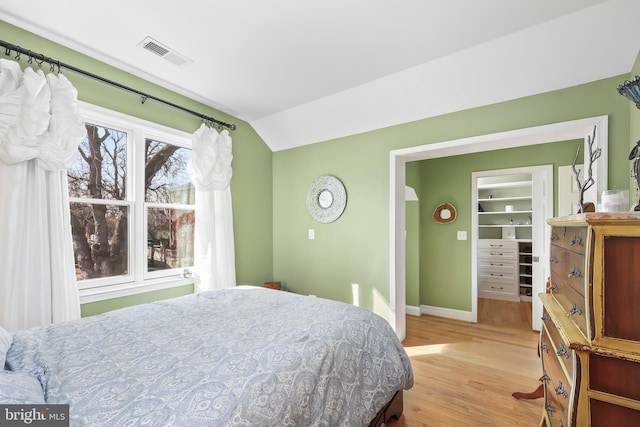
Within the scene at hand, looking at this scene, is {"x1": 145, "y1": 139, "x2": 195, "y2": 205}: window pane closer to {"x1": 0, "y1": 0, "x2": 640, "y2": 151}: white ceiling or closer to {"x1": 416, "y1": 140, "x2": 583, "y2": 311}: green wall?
{"x1": 0, "y1": 0, "x2": 640, "y2": 151}: white ceiling

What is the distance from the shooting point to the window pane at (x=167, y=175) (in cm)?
261

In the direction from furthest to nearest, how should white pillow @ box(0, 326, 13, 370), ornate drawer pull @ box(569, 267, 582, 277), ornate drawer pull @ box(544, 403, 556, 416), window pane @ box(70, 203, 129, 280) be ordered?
1. window pane @ box(70, 203, 129, 280)
2. ornate drawer pull @ box(544, 403, 556, 416)
3. ornate drawer pull @ box(569, 267, 582, 277)
4. white pillow @ box(0, 326, 13, 370)

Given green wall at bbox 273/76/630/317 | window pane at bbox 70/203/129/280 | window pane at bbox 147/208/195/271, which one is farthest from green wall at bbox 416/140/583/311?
window pane at bbox 70/203/129/280

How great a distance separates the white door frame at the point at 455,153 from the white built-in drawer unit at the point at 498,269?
2.78 m

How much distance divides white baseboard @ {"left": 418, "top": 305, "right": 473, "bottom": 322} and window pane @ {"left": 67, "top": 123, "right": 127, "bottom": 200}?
4.06 m

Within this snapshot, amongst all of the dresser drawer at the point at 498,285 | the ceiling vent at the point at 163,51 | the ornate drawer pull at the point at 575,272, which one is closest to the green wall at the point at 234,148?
the ceiling vent at the point at 163,51

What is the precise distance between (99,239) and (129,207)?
0.34 m

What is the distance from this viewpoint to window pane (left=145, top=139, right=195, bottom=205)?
261cm

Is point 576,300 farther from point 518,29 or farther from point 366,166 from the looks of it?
point 366,166

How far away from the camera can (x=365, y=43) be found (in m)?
2.03

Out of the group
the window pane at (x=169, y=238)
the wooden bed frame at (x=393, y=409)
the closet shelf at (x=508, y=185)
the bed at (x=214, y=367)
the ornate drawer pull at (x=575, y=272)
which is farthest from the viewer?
the closet shelf at (x=508, y=185)

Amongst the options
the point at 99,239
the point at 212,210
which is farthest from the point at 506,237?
the point at 99,239

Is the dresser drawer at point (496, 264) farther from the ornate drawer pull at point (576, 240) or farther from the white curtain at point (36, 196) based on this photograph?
the white curtain at point (36, 196)

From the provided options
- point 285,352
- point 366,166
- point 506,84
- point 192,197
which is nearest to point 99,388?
point 285,352
